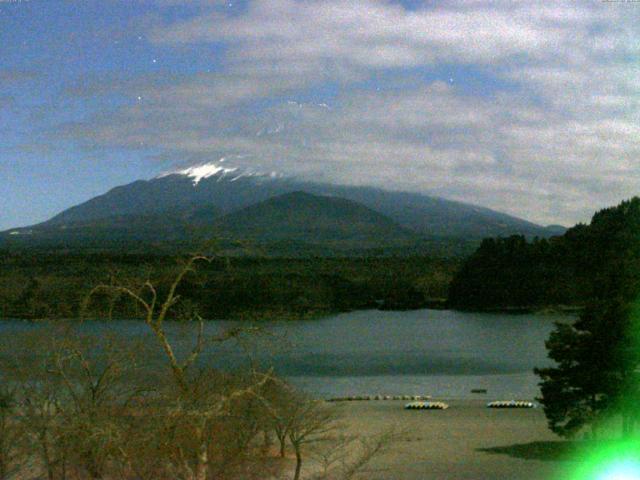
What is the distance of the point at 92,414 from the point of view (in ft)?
28.5

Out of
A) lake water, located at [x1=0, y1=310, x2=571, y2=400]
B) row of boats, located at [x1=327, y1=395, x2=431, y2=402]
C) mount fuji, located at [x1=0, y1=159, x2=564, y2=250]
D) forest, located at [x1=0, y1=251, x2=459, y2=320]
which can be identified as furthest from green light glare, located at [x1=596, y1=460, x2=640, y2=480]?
mount fuji, located at [x1=0, y1=159, x2=564, y2=250]

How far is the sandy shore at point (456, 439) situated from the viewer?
15.5 m

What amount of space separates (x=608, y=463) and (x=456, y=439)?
5704 millimetres

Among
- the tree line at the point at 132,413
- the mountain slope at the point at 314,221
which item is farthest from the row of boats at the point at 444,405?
the mountain slope at the point at 314,221

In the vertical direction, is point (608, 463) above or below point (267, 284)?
below

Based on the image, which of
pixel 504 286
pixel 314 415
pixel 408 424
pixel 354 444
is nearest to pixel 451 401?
pixel 408 424

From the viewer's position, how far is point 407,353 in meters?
47.1

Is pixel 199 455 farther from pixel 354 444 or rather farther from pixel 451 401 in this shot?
pixel 451 401

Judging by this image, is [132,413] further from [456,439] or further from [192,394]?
[456,439]

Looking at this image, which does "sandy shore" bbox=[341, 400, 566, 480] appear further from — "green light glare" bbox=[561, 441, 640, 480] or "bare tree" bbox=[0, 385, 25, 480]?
"bare tree" bbox=[0, 385, 25, 480]

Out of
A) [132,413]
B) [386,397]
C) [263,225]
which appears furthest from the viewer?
[263,225]

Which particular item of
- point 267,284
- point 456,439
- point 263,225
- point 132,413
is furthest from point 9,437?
point 263,225

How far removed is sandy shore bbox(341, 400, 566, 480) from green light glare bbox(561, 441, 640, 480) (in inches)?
17.8

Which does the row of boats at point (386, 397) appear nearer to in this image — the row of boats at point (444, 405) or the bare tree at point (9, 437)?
the row of boats at point (444, 405)
